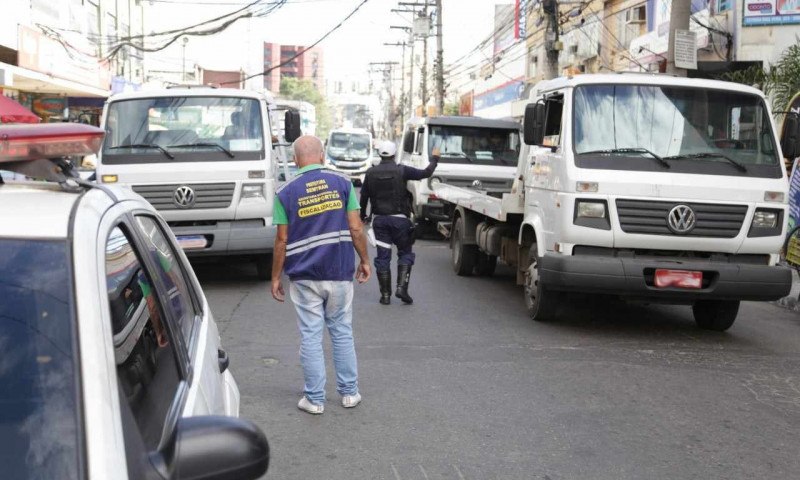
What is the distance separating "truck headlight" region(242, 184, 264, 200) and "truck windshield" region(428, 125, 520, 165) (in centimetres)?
667

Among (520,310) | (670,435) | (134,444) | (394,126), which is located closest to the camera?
(134,444)

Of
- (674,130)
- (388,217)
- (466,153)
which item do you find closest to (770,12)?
(466,153)

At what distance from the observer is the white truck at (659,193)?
7.82m

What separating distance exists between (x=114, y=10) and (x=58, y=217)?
117ft

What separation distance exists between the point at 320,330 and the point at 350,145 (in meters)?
30.7

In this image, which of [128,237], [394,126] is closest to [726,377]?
[128,237]

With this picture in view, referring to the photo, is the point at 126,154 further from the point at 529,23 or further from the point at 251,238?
the point at 529,23

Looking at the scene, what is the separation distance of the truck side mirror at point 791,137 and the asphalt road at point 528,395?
1.77 metres

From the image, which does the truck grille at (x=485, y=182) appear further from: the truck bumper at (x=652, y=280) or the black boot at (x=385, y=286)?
the truck bumper at (x=652, y=280)

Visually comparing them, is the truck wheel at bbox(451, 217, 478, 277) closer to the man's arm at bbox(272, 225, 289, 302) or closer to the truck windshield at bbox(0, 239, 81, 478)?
the man's arm at bbox(272, 225, 289, 302)

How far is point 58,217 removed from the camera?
7.09 ft

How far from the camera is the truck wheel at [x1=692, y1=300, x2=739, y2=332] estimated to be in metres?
8.60

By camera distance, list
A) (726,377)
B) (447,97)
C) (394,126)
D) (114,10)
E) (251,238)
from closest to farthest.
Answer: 1. (726,377)
2. (251,238)
3. (114,10)
4. (447,97)
5. (394,126)

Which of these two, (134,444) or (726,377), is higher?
(134,444)
